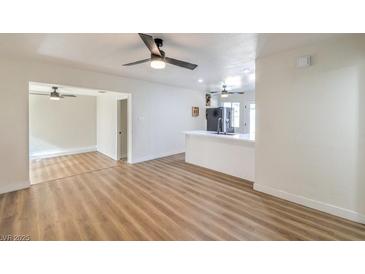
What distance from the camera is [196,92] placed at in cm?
744

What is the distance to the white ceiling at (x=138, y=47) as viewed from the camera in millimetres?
2461

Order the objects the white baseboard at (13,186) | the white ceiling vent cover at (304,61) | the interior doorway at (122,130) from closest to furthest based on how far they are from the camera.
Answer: the white ceiling vent cover at (304,61) < the white baseboard at (13,186) < the interior doorway at (122,130)

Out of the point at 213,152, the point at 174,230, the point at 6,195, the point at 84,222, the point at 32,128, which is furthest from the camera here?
the point at 32,128

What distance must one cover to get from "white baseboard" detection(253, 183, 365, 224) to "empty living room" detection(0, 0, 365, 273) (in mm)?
14

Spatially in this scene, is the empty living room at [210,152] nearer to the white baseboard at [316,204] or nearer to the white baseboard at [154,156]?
the white baseboard at [316,204]

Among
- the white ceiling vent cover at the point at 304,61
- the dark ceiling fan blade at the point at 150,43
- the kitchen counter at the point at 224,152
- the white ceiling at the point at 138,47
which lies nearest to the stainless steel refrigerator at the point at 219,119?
the kitchen counter at the point at 224,152

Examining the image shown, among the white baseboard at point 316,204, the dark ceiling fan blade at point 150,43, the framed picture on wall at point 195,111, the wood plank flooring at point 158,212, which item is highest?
the dark ceiling fan blade at point 150,43

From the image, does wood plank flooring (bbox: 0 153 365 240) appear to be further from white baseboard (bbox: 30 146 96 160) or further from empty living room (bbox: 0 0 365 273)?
white baseboard (bbox: 30 146 96 160)

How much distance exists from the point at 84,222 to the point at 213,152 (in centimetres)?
323

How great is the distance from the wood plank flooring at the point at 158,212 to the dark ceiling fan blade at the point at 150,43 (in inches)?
85.8

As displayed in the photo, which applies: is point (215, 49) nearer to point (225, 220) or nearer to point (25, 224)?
point (225, 220)

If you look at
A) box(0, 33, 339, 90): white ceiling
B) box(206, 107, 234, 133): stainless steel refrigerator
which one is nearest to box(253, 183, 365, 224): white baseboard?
box(0, 33, 339, 90): white ceiling
